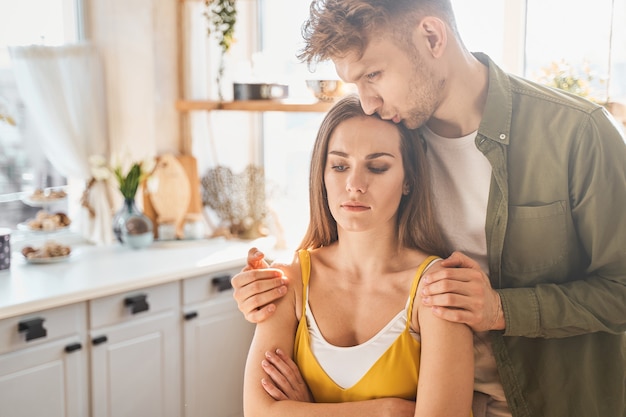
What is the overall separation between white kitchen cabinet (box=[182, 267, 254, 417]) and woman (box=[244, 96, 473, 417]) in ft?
4.98

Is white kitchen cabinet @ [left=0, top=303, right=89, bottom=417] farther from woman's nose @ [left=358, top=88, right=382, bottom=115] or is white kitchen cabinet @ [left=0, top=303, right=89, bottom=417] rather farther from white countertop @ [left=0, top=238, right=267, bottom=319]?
woman's nose @ [left=358, top=88, right=382, bottom=115]

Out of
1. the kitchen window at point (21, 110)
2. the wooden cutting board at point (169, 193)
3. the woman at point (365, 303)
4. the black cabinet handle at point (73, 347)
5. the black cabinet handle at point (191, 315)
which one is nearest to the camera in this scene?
the woman at point (365, 303)

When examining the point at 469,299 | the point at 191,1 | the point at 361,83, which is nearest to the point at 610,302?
the point at 469,299

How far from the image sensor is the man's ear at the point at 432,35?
58.6 inches

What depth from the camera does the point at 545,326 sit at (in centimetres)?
149

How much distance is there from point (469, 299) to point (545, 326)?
0.66 feet

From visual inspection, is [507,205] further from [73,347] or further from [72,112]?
[72,112]

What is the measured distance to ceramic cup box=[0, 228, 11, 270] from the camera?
2922 millimetres

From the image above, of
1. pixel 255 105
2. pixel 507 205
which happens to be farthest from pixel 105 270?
pixel 507 205

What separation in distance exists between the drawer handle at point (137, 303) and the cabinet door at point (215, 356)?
0.82 feet

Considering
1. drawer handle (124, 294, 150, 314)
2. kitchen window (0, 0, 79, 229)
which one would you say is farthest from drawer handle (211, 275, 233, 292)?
kitchen window (0, 0, 79, 229)

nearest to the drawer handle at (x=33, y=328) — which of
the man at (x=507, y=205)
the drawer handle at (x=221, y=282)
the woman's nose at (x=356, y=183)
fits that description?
the drawer handle at (x=221, y=282)

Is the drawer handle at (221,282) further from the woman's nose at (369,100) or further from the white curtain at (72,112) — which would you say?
the woman's nose at (369,100)

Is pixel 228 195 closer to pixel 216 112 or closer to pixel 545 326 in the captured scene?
pixel 216 112
